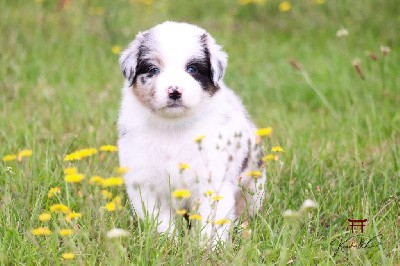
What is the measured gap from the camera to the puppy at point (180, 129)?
3.40 meters

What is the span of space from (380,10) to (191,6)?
194 cm

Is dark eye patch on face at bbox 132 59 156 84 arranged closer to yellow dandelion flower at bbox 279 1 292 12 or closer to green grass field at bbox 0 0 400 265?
green grass field at bbox 0 0 400 265

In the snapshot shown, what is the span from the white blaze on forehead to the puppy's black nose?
15 centimetres

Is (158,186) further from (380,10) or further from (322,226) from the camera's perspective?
(380,10)

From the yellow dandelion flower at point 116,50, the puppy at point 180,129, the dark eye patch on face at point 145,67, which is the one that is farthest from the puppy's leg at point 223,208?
the yellow dandelion flower at point 116,50

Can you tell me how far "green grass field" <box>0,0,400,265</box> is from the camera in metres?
3.05

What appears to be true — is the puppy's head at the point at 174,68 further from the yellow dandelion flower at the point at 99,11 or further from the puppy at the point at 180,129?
the yellow dandelion flower at the point at 99,11

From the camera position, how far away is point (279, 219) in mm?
3338

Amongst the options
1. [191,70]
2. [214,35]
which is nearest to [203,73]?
[191,70]

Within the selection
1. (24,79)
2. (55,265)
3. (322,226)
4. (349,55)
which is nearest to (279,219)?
(322,226)

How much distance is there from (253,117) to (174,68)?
204cm

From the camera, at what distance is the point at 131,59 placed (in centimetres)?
362

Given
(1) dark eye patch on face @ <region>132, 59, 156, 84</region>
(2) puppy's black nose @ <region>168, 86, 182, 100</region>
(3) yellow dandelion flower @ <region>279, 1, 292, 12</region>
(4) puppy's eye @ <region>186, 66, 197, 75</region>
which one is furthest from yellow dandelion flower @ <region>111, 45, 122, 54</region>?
(2) puppy's black nose @ <region>168, 86, 182, 100</region>

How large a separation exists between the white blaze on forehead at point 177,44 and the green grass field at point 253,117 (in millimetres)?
702
